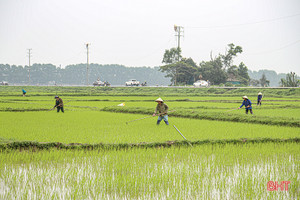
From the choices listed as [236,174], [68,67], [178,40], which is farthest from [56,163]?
[68,67]

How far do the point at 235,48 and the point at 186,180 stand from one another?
5257 centimetres

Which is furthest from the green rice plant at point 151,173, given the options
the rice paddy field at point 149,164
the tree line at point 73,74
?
the tree line at point 73,74

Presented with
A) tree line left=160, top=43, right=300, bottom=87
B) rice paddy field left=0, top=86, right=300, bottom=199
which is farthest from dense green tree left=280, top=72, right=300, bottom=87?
rice paddy field left=0, top=86, right=300, bottom=199

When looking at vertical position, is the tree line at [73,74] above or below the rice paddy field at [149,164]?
above

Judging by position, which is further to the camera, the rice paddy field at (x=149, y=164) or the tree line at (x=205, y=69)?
the tree line at (x=205, y=69)

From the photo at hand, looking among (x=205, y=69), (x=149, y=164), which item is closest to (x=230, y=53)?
(x=205, y=69)

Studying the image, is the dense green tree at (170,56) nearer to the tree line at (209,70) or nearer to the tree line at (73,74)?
the tree line at (209,70)

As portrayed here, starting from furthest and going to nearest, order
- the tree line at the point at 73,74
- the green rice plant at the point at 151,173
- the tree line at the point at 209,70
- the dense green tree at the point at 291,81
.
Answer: the tree line at the point at 73,74 → the tree line at the point at 209,70 → the dense green tree at the point at 291,81 → the green rice plant at the point at 151,173

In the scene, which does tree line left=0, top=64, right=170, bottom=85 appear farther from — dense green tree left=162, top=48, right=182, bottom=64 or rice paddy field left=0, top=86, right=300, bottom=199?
rice paddy field left=0, top=86, right=300, bottom=199

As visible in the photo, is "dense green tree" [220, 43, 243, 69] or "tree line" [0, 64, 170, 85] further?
"tree line" [0, 64, 170, 85]

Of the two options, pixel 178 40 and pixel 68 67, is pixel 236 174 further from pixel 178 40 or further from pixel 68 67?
pixel 68 67

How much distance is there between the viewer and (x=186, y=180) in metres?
4.86

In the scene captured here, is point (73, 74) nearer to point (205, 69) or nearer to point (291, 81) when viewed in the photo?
point (205, 69)

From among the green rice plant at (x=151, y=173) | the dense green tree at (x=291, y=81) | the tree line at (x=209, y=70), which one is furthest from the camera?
the tree line at (x=209, y=70)
